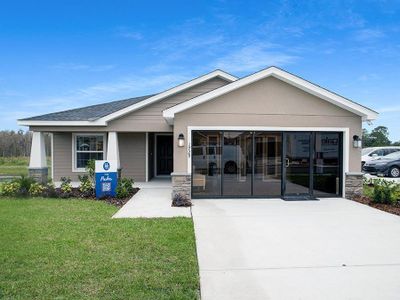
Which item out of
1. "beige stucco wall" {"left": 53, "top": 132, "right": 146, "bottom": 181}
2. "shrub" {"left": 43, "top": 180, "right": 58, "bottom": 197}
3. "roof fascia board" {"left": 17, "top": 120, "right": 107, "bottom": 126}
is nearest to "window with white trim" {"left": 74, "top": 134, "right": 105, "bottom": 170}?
"beige stucco wall" {"left": 53, "top": 132, "right": 146, "bottom": 181}

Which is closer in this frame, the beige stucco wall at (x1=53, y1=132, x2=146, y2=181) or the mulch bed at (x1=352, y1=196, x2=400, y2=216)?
the mulch bed at (x1=352, y1=196, x2=400, y2=216)

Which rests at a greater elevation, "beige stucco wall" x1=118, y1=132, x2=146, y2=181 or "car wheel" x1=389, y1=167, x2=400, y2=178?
"beige stucco wall" x1=118, y1=132, x2=146, y2=181

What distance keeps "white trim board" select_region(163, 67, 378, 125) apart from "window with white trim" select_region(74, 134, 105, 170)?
6610 mm

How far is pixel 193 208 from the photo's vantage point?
9.21 meters

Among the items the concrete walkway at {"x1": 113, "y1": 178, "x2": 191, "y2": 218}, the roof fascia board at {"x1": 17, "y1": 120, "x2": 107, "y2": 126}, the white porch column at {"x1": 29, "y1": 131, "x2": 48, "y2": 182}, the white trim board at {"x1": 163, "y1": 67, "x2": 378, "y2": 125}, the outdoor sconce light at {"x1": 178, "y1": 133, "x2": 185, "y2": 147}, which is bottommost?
the concrete walkway at {"x1": 113, "y1": 178, "x2": 191, "y2": 218}

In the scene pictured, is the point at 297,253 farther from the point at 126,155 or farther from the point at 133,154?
the point at 126,155

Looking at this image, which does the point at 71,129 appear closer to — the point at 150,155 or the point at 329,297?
the point at 150,155

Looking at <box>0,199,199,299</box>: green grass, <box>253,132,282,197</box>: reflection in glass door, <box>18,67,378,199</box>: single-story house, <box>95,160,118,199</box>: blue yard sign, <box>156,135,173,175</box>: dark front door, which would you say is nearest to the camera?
<box>0,199,199,299</box>: green grass

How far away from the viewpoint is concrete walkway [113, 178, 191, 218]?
27.1 ft

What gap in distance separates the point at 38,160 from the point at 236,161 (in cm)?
901

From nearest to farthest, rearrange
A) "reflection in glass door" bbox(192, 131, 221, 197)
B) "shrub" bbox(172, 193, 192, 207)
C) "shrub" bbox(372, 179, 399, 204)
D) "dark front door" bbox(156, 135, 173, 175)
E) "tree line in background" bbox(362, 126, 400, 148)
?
"shrub" bbox(172, 193, 192, 207), "shrub" bbox(372, 179, 399, 204), "reflection in glass door" bbox(192, 131, 221, 197), "dark front door" bbox(156, 135, 173, 175), "tree line in background" bbox(362, 126, 400, 148)

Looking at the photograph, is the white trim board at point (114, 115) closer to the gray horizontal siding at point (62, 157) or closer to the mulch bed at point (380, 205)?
the gray horizontal siding at point (62, 157)

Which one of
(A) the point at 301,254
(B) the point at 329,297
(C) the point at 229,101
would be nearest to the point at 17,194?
(C) the point at 229,101

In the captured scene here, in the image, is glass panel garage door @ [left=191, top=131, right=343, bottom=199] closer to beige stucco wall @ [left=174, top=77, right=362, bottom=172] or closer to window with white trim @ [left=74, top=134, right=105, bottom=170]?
beige stucco wall @ [left=174, top=77, right=362, bottom=172]
